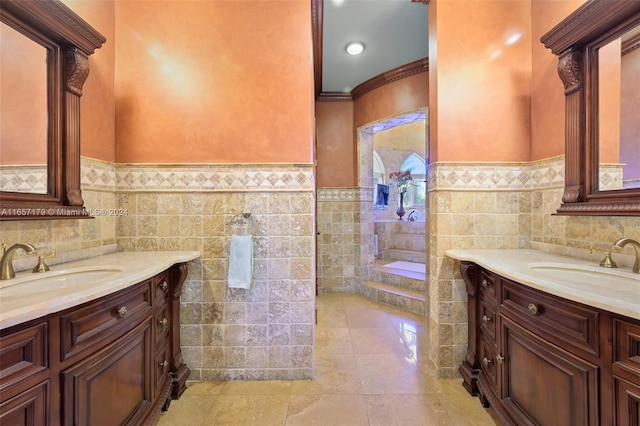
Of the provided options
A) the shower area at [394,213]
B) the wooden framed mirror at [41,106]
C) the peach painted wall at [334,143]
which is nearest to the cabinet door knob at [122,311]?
the wooden framed mirror at [41,106]

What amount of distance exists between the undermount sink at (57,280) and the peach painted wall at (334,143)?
2.87 m

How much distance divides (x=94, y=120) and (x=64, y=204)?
2.01ft

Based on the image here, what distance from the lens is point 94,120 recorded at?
1.66 metres

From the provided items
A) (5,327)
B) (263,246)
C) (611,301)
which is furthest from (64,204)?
(611,301)

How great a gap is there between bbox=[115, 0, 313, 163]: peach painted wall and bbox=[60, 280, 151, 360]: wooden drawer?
0.99m

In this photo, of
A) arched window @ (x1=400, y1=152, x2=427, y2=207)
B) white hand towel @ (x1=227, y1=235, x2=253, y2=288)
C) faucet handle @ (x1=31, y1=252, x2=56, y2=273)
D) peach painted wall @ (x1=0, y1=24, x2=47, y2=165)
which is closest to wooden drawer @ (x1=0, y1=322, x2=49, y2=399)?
A: faucet handle @ (x1=31, y1=252, x2=56, y2=273)

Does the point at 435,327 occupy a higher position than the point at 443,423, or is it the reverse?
the point at 435,327

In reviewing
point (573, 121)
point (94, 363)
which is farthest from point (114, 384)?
point (573, 121)

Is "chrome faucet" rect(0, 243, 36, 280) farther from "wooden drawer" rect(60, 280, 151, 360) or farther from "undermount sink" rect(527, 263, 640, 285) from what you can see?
"undermount sink" rect(527, 263, 640, 285)

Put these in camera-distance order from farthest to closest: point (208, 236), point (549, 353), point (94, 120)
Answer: point (208, 236) < point (94, 120) < point (549, 353)

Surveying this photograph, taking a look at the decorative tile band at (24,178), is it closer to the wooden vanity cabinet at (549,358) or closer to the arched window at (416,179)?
the wooden vanity cabinet at (549,358)

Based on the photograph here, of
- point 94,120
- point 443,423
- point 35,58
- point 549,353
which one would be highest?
point 35,58

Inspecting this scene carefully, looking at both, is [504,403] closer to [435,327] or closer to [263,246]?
[435,327]

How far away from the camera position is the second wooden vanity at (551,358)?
2.73ft
